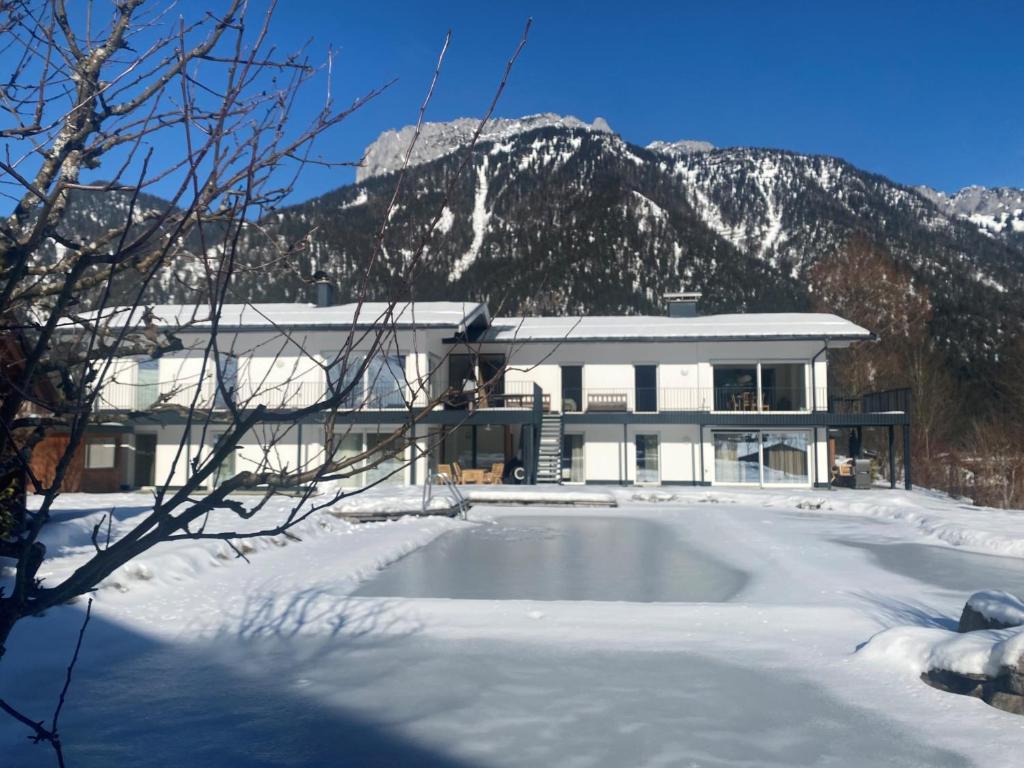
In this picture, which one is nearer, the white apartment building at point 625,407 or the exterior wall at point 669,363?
→ the white apartment building at point 625,407

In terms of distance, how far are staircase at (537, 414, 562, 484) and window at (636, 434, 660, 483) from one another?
259 centimetres

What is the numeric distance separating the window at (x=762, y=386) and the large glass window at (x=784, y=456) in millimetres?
876

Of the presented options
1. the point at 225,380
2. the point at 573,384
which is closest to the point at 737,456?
the point at 573,384

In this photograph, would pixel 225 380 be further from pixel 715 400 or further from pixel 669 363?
pixel 715 400

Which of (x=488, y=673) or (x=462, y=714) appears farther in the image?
(x=488, y=673)

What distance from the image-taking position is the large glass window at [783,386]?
2462cm

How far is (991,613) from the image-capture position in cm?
560

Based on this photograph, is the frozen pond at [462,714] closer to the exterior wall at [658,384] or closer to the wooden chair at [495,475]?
the wooden chair at [495,475]

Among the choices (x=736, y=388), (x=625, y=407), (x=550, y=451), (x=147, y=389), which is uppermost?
(x=736, y=388)

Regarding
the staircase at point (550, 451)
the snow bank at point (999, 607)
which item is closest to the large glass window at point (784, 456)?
the staircase at point (550, 451)

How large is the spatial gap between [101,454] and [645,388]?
15.6 metres

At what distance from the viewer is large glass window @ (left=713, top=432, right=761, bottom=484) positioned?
2425 cm

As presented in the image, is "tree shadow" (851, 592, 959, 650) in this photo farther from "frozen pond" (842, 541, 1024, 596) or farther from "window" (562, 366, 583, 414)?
"window" (562, 366, 583, 414)

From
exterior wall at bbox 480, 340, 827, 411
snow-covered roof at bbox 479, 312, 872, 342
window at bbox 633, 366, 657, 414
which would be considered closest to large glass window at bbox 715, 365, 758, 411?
exterior wall at bbox 480, 340, 827, 411
